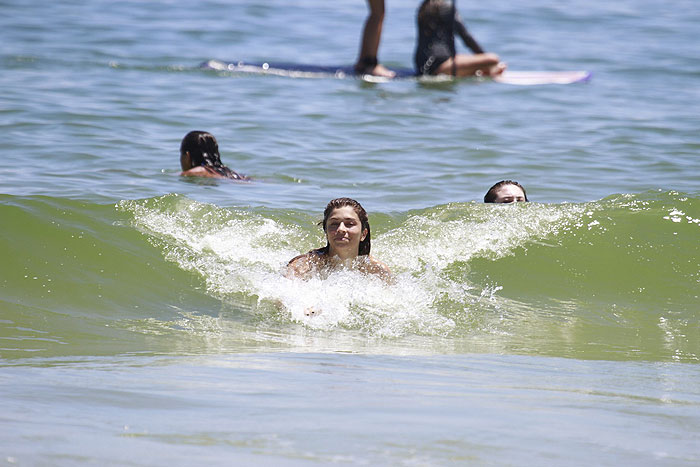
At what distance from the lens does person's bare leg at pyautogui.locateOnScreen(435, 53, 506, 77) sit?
16.5m

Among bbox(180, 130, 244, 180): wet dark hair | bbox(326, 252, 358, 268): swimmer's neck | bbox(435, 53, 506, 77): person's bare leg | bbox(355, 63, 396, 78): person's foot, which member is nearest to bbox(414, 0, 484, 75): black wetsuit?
bbox(435, 53, 506, 77): person's bare leg

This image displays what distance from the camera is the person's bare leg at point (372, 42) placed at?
1606cm

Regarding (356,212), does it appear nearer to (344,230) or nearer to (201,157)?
(344,230)

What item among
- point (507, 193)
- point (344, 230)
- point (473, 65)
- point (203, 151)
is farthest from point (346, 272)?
point (473, 65)

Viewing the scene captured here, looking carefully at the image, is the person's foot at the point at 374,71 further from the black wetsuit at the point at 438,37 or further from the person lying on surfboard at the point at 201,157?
the person lying on surfboard at the point at 201,157

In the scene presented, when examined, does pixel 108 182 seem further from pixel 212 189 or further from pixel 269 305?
pixel 269 305

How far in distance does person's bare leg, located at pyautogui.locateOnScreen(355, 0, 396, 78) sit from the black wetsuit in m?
0.63

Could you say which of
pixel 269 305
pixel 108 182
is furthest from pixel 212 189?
pixel 269 305

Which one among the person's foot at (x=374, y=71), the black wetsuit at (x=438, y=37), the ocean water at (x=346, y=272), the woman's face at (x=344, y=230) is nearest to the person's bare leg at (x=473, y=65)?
the black wetsuit at (x=438, y=37)

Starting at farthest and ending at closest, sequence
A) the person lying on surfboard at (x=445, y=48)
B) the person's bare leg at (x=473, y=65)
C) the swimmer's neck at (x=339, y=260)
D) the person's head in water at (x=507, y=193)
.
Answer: the person's bare leg at (x=473, y=65), the person lying on surfboard at (x=445, y=48), the person's head in water at (x=507, y=193), the swimmer's neck at (x=339, y=260)

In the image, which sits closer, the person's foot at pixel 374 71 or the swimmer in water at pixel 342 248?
the swimmer in water at pixel 342 248

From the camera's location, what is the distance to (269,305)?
652 centimetres

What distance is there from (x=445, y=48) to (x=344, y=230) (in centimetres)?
1049

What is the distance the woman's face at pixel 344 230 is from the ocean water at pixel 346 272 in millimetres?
277
